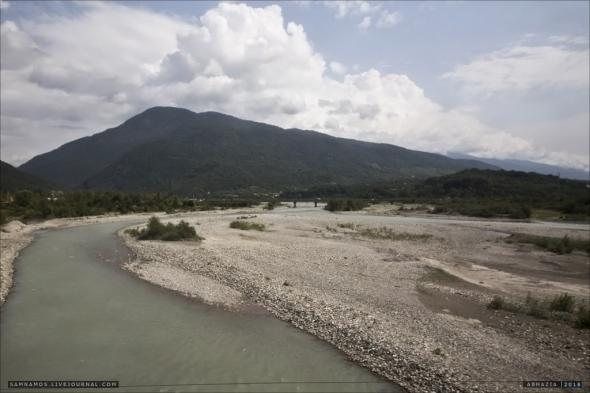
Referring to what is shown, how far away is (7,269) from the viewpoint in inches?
986

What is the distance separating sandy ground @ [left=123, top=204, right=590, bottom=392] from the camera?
12.3 metres

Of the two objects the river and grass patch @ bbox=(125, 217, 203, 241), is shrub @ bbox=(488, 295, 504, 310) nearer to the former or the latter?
the river

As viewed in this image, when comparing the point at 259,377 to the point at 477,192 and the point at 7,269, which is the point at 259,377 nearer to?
the point at 7,269

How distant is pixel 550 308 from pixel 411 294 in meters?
6.18

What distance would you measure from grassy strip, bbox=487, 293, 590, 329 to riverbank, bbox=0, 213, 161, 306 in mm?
23098

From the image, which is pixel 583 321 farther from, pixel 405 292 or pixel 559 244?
pixel 559 244

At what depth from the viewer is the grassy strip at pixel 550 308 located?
16.5m

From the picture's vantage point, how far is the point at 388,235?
4691cm

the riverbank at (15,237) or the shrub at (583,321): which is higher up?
the riverbank at (15,237)

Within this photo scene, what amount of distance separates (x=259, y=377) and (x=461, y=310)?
10.7m

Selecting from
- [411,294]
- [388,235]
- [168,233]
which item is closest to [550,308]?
[411,294]

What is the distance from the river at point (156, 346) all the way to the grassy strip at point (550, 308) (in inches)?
371

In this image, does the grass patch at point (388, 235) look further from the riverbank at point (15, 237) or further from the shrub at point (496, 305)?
the riverbank at point (15, 237)

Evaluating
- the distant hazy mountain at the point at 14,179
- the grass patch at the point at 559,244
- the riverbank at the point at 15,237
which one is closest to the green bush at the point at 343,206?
the riverbank at the point at 15,237
